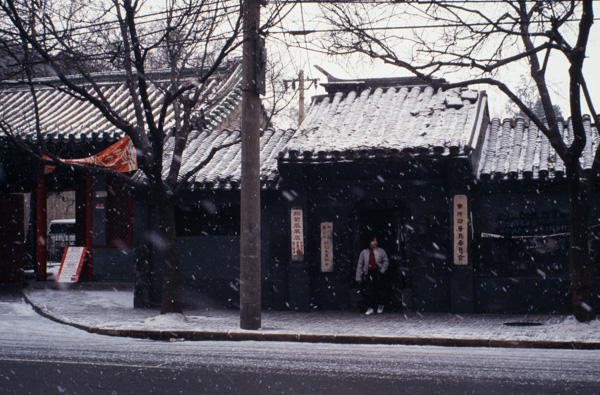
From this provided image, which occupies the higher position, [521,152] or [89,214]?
[521,152]

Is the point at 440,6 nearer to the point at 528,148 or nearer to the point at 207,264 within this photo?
the point at 528,148

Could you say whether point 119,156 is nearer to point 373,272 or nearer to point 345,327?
point 373,272

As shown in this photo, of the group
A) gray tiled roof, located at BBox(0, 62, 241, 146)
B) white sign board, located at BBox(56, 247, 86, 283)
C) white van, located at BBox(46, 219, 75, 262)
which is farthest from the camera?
white van, located at BBox(46, 219, 75, 262)

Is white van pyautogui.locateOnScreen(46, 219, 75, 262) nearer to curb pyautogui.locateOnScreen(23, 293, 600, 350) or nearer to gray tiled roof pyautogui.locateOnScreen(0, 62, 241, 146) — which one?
gray tiled roof pyautogui.locateOnScreen(0, 62, 241, 146)

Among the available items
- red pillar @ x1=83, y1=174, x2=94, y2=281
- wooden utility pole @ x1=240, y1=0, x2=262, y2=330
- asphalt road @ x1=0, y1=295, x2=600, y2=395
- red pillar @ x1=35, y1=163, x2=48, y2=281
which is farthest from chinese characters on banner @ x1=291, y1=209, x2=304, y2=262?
red pillar @ x1=35, y1=163, x2=48, y2=281

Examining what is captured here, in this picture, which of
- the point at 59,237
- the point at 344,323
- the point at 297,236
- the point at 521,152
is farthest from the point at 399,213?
the point at 59,237

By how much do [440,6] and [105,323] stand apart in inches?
337

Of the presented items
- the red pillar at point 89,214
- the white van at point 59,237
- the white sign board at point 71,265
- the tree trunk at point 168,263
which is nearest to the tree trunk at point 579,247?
the tree trunk at point 168,263

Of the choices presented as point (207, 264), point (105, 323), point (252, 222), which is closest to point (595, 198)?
point (252, 222)

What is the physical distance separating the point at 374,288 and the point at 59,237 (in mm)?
24064

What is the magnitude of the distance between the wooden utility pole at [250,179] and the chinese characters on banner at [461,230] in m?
4.59

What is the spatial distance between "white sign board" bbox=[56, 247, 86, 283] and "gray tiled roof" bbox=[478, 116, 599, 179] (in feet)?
37.0

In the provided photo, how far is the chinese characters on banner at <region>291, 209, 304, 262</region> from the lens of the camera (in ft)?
48.8

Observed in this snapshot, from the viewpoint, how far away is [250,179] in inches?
465
